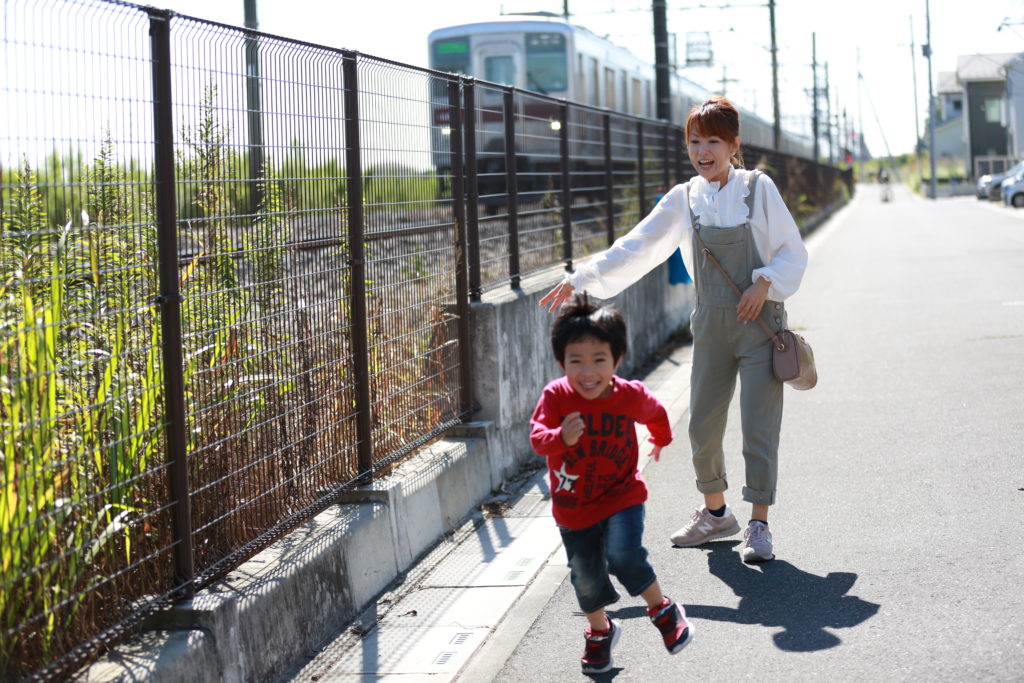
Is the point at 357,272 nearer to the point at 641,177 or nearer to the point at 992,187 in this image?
A: the point at 641,177

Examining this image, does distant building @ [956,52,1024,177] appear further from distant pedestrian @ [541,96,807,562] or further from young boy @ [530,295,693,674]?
young boy @ [530,295,693,674]

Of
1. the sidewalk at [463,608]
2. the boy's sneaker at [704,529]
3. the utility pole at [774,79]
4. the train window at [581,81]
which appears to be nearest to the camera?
the sidewalk at [463,608]

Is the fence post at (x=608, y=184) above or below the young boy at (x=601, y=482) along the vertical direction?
above

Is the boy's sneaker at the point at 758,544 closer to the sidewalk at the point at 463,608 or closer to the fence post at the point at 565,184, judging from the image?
the sidewalk at the point at 463,608

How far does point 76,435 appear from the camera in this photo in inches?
165

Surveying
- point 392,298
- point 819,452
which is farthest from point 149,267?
point 819,452

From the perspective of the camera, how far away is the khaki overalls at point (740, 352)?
5816 millimetres

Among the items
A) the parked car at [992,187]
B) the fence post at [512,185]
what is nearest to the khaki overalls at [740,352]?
the fence post at [512,185]

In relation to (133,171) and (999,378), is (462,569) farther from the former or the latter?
(999,378)

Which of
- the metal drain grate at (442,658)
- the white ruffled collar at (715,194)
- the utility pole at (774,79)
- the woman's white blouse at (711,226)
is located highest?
the utility pole at (774,79)

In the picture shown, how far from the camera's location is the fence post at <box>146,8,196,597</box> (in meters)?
4.23

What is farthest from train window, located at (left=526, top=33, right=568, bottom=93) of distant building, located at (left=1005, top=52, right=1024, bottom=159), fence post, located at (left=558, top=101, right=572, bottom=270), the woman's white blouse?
distant building, located at (left=1005, top=52, right=1024, bottom=159)

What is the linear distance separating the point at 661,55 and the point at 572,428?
15.1m

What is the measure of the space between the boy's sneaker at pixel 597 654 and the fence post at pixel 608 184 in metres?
7.48
